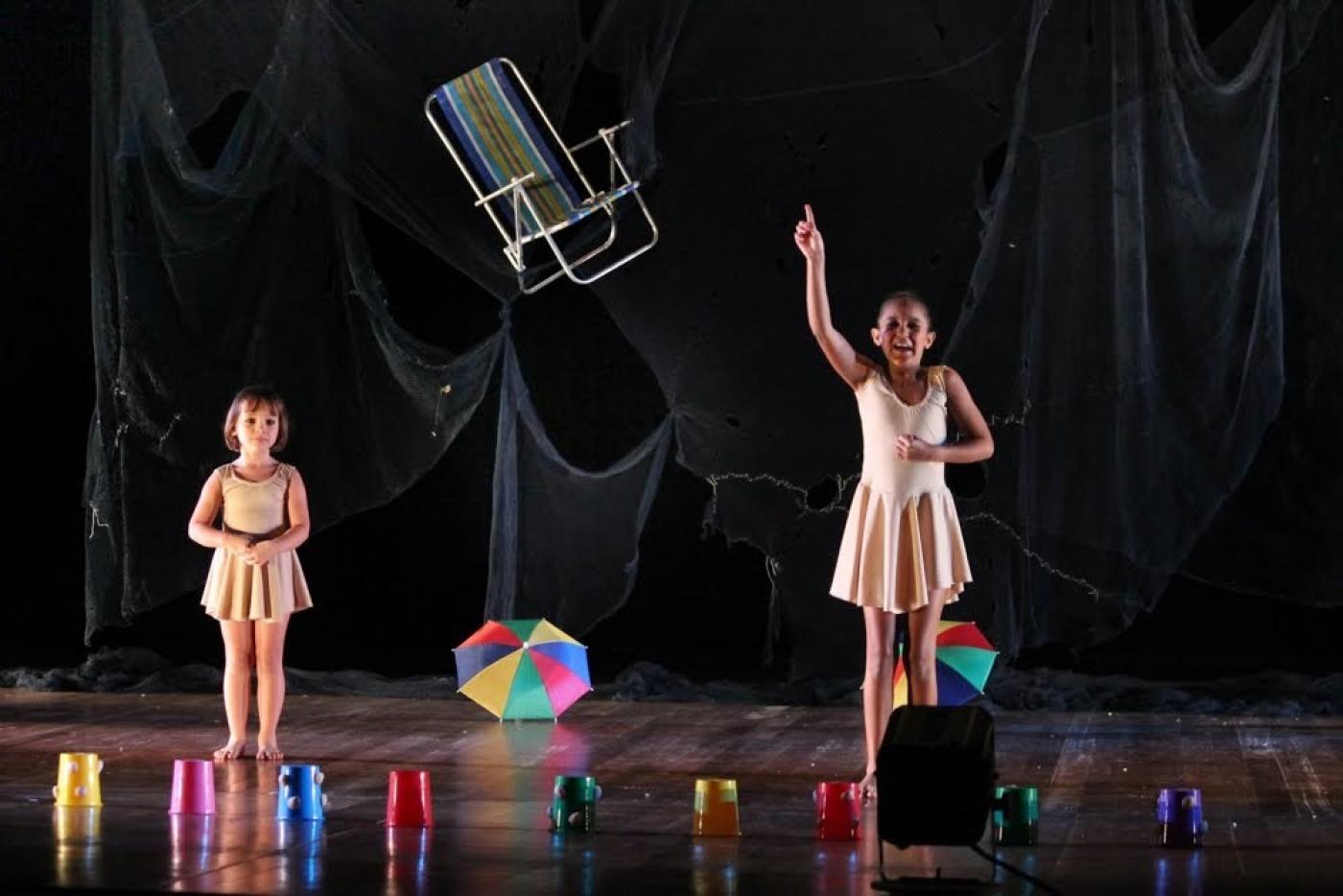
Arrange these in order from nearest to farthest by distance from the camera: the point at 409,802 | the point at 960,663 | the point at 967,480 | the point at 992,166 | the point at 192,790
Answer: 1. the point at 409,802
2. the point at 192,790
3. the point at 960,663
4. the point at 992,166
5. the point at 967,480

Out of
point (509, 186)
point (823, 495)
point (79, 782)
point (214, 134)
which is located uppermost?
point (214, 134)

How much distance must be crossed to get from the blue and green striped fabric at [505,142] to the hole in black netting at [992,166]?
1.34m

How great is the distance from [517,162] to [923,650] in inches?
102

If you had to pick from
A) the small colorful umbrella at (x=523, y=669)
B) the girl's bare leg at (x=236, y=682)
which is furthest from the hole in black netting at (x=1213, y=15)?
the girl's bare leg at (x=236, y=682)

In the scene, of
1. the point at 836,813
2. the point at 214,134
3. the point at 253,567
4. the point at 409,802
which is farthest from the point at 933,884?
the point at 214,134

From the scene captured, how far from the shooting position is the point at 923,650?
19.4 ft

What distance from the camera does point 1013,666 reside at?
26.0ft

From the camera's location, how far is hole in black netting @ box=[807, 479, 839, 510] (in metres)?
7.65

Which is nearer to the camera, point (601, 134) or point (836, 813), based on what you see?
point (836, 813)

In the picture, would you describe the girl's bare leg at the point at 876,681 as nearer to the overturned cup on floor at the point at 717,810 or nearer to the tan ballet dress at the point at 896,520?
the tan ballet dress at the point at 896,520

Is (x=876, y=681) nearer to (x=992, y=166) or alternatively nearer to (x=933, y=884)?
(x=933, y=884)

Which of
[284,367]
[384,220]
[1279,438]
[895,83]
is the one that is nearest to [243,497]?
[284,367]

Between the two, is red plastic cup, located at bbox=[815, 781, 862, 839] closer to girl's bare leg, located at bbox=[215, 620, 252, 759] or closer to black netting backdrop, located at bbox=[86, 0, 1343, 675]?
girl's bare leg, located at bbox=[215, 620, 252, 759]

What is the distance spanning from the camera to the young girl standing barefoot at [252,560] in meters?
6.59
